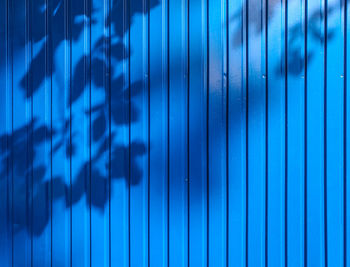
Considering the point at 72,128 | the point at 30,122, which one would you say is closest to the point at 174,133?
the point at 72,128

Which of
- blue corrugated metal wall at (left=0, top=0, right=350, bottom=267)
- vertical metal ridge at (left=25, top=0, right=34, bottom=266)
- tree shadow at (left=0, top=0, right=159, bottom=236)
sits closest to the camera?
blue corrugated metal wall at (left=0, top=0, right=350, bottom=267)

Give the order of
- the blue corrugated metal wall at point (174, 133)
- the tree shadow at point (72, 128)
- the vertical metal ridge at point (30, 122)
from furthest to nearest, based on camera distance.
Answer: the vertical metal ridge at point (30, 122) < the tree shadow at point (72, 128) < the blue corrugated metal wall at point (174, 133)

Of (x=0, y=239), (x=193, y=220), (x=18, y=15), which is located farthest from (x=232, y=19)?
(x=0, y=239)

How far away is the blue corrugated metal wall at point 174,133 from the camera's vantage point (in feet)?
8.23

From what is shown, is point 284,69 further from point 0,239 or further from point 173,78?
point 0,239

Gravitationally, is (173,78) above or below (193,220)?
above

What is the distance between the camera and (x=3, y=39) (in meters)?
2.93

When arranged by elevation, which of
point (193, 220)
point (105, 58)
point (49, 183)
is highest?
point (105, 58)

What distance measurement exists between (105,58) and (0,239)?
1496mm

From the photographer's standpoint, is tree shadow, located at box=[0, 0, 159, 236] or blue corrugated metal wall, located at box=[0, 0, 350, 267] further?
tree shadow, located at box=[0, 0, 159, 236]

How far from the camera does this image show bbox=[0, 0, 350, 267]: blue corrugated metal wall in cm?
251

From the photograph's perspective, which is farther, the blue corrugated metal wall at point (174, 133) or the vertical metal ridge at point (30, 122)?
the vertical metal ridge at point (30, 122)

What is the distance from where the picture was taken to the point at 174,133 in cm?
266

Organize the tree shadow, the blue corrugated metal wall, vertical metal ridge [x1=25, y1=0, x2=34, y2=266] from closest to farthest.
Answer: the blue corrugated metal wall < the tree shadow < vertical metal ridge [x1=25, y1=0, x2=34, y2=266]
